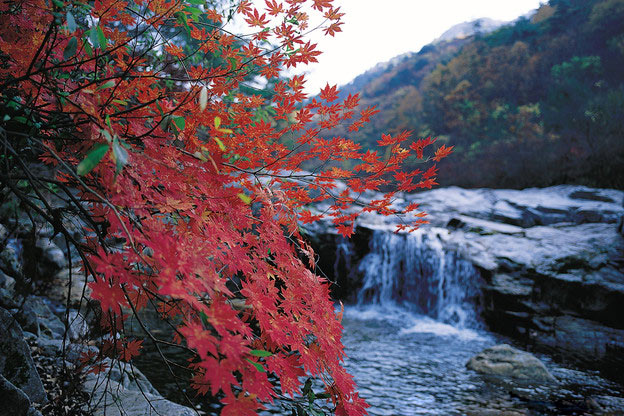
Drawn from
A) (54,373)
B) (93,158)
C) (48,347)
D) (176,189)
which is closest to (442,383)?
(54,373)

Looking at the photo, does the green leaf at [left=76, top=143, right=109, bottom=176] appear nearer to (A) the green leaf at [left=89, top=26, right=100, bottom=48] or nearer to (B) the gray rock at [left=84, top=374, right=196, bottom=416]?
(A) the green leaf at [left=89, top=26, right=100, bottom=48]

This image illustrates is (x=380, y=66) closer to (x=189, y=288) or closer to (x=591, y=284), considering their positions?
(x=591, y=284)

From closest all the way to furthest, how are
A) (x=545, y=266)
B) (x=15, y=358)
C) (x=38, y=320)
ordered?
(x=15, y=358), (x=38, y=320), (x=545, y=266)

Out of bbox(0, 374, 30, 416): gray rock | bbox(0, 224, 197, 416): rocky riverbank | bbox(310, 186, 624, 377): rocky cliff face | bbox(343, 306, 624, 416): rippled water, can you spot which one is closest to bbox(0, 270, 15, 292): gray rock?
bbox(0, 224, 197, 416): rocky riverbank

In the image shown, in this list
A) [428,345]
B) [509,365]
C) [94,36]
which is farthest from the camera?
[428,345]

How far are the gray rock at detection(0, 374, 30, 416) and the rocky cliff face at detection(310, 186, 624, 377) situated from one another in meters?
7.30

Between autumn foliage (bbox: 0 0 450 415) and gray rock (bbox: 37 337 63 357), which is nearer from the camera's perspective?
autumn foliage (bbox: 0 0 450 415)

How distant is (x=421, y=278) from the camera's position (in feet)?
32.0

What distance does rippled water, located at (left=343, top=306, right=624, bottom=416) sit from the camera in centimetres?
430

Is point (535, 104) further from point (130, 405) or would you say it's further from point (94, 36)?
point (94, 36)

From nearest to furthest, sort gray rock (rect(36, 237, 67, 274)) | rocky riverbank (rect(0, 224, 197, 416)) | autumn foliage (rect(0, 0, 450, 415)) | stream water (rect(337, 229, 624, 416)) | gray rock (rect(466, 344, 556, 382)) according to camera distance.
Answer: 1. autumn foliage (rect(0, 0, 450, 415))
2. rocky riverbank (rect(0, 224, 197, 416))
3. stream water (rect(337, 229, 624, 416))
4. gray rock (rect(466, 344, 556, 382))
5. gray rock (rect(36, 237, 67, 274))

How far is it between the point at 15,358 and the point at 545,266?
888 centimetres

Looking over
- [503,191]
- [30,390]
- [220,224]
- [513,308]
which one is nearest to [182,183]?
[220,224]

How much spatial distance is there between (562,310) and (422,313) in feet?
10.1
